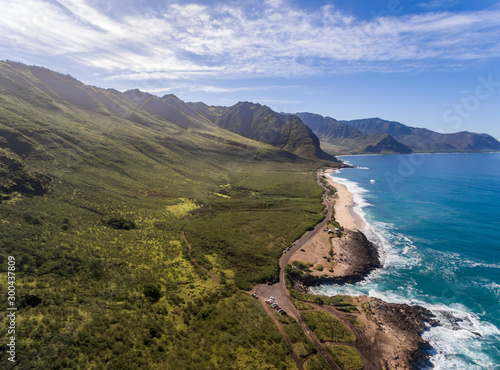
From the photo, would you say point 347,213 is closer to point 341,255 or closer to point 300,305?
point 341,255

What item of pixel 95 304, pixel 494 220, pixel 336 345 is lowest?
pixel 336 345

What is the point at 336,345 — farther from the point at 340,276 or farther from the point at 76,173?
the point at 76,173

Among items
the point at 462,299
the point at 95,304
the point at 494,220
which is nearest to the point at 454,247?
the point at 462,299

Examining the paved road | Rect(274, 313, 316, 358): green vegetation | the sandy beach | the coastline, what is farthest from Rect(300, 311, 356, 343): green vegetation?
the sandy beach

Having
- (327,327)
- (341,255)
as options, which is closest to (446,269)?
(341,255)

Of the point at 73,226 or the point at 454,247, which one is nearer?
the point at 73,226

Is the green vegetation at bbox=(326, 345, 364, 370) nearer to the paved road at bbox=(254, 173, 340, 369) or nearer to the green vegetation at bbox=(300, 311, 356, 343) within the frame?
the paved road at bbox=(254, 173, 340, 369)
